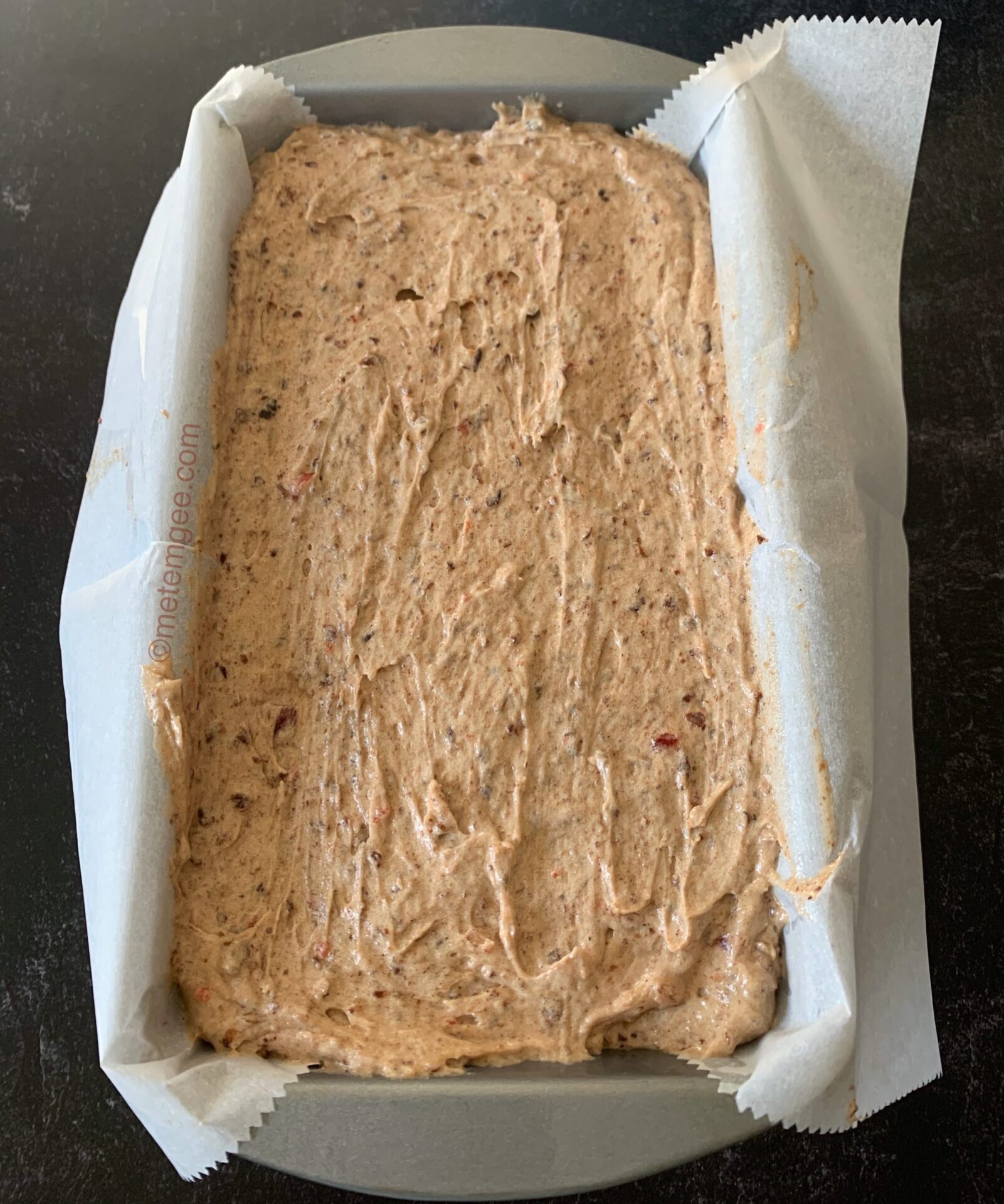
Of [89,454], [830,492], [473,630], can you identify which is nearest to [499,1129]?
[473,630]

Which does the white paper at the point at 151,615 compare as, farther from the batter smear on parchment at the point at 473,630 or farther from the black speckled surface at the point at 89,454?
Answer: the black speckled surface at the point at 89,454

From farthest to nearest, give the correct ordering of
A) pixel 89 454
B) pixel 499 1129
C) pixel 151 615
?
pixel 89 454, pixel 151 615, pixel 499 1129

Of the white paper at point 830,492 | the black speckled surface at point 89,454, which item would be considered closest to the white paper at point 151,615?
the black speckled surface at point 89,454

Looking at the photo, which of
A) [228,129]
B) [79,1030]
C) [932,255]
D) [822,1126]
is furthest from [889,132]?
[79,1030]

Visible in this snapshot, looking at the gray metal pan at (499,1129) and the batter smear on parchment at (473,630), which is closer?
the gray metal pan at (499,1129)

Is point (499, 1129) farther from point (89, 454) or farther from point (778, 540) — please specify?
point (89, 454)
